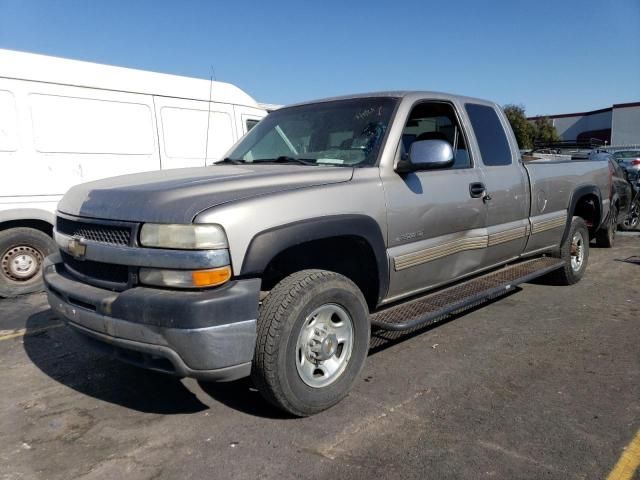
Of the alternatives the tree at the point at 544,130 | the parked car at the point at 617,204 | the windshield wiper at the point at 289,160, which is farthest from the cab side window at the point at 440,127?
the tree at the point at 544,130

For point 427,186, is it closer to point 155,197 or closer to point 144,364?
point 155,197

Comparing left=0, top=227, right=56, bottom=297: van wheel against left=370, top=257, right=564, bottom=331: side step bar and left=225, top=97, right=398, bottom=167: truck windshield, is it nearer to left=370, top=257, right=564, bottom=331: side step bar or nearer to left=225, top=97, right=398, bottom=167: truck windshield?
left=225, top=97, right=398, bottom=167: truck windshield

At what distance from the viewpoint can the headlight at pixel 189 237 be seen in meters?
2.63

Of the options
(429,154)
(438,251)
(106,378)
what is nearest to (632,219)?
(438,251)

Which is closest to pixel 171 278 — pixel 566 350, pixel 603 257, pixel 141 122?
pixel 566 350

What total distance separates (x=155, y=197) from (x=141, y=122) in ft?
15.9

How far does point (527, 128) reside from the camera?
37.5 meters

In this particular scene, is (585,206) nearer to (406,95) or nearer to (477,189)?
(477,189)

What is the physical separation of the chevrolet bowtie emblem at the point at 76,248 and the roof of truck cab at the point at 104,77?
3.84 m

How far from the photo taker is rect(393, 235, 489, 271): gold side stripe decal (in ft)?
11.8

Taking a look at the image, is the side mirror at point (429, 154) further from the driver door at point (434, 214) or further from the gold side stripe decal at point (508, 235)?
the gold side stripe decal at point (508, 235)

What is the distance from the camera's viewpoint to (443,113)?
4.45m

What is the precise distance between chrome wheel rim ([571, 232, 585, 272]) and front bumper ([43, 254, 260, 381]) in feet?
15.1

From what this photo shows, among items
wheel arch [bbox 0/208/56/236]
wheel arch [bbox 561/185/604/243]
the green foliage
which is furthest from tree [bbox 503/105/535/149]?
wheel arch [bbox 0/208/56/236]
